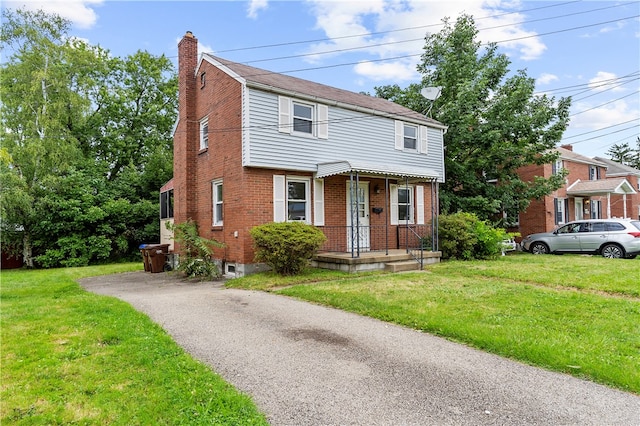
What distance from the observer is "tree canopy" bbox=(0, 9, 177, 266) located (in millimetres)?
18094

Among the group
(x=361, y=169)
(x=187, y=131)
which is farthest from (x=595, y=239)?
(x=187, y=131)

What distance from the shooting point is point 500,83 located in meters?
20.3

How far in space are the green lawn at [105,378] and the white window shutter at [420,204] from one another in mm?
11294

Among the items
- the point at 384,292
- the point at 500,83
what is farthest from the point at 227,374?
the point at 500,83

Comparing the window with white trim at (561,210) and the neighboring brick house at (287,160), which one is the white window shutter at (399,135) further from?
the window with white trim at (561,210)

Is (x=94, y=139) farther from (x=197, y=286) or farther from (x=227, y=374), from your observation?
(x=227, y=374)

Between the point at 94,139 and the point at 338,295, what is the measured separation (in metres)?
23.5

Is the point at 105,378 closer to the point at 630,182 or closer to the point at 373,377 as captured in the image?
the point at 373,377

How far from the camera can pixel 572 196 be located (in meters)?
24.8

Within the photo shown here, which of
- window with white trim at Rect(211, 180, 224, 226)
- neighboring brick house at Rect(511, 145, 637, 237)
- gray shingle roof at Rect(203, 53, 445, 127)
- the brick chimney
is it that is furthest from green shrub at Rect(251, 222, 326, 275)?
neighboring brick house at Rect(511, 145, 637, 237)

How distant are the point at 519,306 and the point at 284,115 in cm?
841

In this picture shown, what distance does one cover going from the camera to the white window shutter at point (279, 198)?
11531mm

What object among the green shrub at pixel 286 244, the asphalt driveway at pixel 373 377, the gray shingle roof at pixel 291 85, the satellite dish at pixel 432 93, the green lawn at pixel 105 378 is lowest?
the asphalt driveway at pixel 373 377

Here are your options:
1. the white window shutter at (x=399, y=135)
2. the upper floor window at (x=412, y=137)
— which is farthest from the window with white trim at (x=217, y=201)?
the upper floor window at (x=412, y=137)
